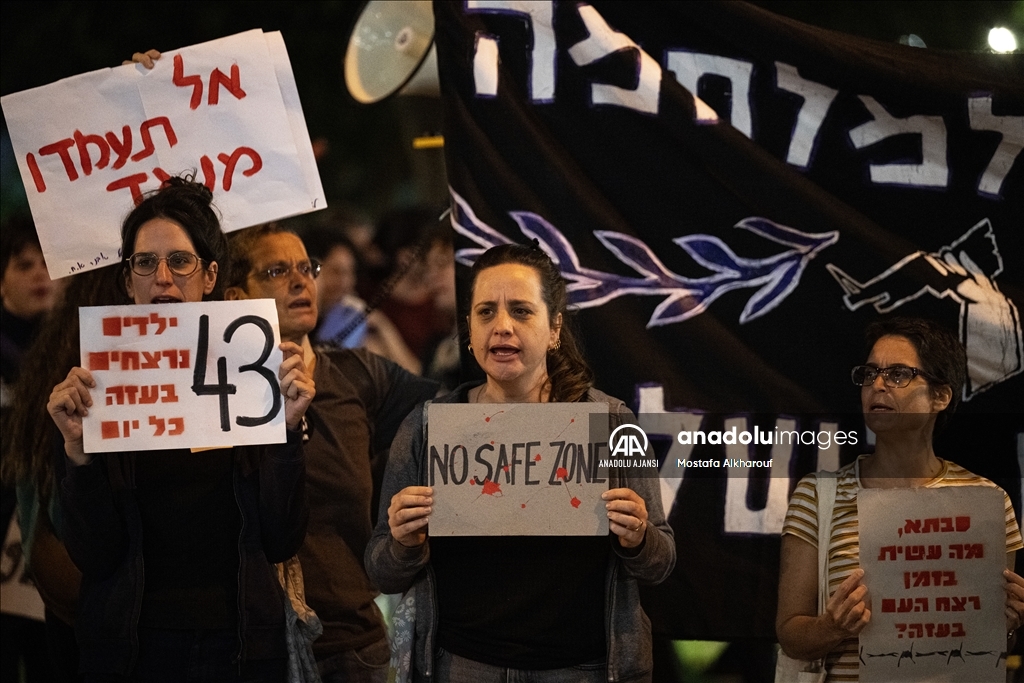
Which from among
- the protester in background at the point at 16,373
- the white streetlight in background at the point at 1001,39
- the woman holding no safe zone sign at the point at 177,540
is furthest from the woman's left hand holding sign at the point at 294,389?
the white streetlight in background at the point at 1001,39

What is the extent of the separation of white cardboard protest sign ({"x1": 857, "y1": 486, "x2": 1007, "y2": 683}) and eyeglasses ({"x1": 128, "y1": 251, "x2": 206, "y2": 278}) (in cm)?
169

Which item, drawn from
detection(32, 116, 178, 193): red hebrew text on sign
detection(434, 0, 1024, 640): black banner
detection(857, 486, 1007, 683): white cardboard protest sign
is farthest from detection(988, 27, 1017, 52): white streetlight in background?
detection(32, 116, 178, 193): red hebrew text on sign

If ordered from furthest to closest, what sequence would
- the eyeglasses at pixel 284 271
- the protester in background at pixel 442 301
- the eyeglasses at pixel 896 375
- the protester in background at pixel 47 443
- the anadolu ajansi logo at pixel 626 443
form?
the protester in background at pixel 442 301
the eyeglasses at pixel 284 271
the protester in background at pixel 47 443
the eyeglasses at pixel 896 375
the anadolu ajansi logo at pixel 626 443

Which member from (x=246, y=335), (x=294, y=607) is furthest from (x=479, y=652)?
(x=246, y=335)

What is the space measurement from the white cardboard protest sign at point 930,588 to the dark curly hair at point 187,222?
1.65 meters

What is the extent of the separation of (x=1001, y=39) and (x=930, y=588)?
1.92m

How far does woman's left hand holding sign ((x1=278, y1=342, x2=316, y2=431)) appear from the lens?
257 cm

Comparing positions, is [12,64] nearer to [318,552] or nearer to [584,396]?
[318,552]

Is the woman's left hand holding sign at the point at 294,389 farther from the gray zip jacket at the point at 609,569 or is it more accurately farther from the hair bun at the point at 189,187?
the hair bun at the point at 189,187

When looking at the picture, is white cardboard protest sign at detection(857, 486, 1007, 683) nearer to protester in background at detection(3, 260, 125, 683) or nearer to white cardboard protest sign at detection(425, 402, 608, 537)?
white cardboard protest sign at detection(425, 402, 608, 537)

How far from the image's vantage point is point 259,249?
Result: 339cm

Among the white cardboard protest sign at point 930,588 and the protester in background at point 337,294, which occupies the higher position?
the protester in background at point 337,294

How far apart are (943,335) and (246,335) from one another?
1.76 m

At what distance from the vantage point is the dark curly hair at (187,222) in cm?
268
